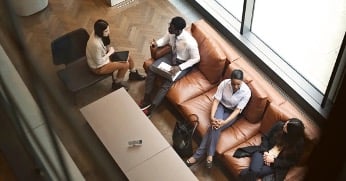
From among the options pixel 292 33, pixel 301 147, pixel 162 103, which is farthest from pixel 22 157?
pixel 292 33

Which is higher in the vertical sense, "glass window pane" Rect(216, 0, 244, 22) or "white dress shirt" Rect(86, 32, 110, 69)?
"glass window pane" Rect(216, 0, 244, 22)

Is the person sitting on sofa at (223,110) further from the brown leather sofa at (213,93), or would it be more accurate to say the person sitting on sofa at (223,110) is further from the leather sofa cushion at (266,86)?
the leather sofa cushion at (266,86)

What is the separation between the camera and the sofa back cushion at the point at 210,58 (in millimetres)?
7039

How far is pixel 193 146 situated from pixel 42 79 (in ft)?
19.0

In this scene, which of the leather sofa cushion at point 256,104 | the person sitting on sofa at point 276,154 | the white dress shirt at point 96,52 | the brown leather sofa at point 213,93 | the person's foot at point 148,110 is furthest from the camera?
the person's foot at point 148,110

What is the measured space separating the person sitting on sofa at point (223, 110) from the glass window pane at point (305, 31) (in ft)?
4.04

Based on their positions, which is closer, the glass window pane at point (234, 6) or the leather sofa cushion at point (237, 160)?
the leather sofa cushion at point (237, 160)

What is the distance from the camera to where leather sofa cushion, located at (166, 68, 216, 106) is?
7.07 m

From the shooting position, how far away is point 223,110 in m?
6.78

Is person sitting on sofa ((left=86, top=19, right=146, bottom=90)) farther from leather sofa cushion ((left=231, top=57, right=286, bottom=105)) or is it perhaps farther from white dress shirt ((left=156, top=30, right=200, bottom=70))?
leather sofa cushion ((left=231, top=57, right=286, bottom=105))

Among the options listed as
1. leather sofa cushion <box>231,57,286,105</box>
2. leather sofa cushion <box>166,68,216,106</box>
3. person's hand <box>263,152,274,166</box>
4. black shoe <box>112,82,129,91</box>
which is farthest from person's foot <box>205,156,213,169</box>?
black shoe <box>112,82,129,91</box>

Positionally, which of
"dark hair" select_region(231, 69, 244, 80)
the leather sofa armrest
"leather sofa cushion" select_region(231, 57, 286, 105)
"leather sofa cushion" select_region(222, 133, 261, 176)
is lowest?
"leather sofa cushion" select_region(222, 133, 261, 176)

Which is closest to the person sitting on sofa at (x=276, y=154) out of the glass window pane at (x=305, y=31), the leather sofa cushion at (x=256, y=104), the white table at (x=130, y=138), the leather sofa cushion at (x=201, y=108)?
the leather sofa cushion at (x=256, y=104)

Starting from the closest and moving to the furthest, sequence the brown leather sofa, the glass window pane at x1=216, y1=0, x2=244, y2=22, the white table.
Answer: the white table, the brown leather sofa, the glass window pane at x1=216, y1=0, x2=244, y2=22
